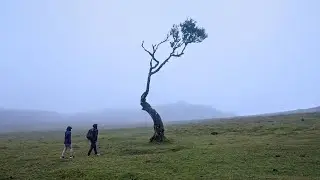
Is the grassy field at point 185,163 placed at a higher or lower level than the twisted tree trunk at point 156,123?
lower

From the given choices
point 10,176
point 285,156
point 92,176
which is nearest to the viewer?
point 92,176

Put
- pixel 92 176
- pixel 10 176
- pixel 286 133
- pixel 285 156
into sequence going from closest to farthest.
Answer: pixel 92 176
pixel 10 176
pixel 285 156
pixel 286 133

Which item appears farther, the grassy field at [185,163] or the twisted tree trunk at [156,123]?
the twisted tree trunk at [156,123]

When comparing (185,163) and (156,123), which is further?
(156,123)

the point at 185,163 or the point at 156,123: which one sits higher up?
the point at 156,123

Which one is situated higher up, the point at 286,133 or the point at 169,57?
the point at 169,57

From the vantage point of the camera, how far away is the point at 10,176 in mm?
30172

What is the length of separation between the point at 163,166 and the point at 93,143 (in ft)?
31.6

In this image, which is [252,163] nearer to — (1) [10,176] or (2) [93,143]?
(2) [93,143]

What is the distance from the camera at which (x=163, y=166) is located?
30672mm

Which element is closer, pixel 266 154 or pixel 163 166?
pixel 163 166

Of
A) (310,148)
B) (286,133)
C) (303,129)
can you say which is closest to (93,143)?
(310,148)

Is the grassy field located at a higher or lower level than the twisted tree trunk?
lower

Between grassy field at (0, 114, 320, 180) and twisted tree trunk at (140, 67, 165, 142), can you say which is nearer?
grassy field at (0, 114, 320, 180)
